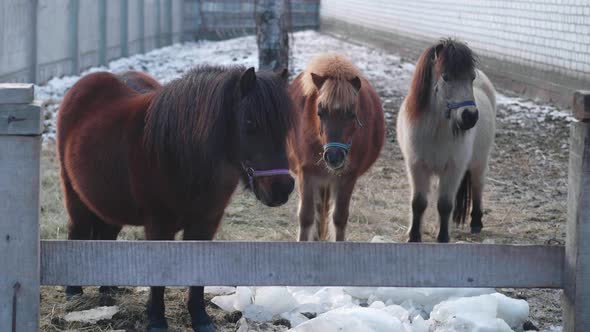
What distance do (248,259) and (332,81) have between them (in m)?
3.09

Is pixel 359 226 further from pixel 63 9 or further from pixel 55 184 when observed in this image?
pixel 63 9

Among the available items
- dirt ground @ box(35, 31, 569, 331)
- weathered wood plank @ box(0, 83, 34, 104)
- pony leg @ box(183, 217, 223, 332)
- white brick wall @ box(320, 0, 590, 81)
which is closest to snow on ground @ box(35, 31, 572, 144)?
white brick wall @ box(320, 0, 590, 81)

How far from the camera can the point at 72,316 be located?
188 inches

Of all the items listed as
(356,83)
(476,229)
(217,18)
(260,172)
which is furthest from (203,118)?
(217,18)

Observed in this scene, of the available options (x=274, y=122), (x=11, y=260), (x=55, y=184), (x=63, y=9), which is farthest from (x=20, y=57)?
(x=11, y=260)

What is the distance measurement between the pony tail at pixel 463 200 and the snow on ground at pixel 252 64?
15.4 ft

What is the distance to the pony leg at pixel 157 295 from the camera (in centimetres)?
446

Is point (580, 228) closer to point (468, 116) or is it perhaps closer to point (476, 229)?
point (468, 116)

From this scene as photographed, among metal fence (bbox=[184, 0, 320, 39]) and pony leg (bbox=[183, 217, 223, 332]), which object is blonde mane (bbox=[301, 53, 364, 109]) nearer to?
pony leg (bbox=[183, 217, 223, 332])

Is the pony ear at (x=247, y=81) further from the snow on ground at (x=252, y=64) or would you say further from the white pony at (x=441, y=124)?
the snow on ground at (x=252, y=64)

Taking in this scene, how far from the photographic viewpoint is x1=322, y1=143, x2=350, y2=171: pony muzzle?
5.67 metres

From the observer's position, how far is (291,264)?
3020 millimetres

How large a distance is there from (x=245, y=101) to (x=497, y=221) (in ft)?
14.0

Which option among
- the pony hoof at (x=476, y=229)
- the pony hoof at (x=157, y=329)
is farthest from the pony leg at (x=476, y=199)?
the pony hoof at (x=157, y=329)
